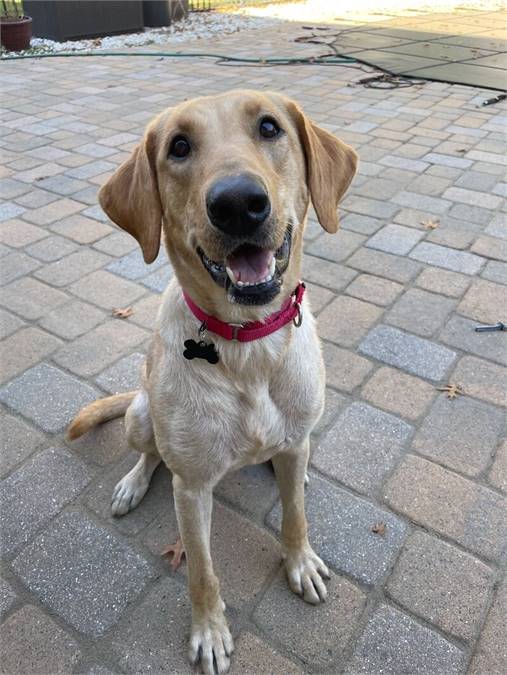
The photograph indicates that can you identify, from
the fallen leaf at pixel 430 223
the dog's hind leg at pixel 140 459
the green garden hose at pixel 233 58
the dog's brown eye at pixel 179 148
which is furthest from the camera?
the green garden hose at pixel 233 58

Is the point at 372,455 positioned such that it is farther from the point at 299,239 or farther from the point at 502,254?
the point at 502,254

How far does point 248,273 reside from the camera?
1.82m

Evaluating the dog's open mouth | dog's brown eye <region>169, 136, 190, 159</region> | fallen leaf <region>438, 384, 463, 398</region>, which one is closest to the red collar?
the dog's open mouth

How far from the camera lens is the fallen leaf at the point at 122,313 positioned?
12.3 ft

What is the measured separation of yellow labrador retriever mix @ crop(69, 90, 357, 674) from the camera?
6.10ft

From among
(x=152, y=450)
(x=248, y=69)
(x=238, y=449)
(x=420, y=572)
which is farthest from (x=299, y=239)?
(x=248, y=69)

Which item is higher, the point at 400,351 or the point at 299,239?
the point at 299,239

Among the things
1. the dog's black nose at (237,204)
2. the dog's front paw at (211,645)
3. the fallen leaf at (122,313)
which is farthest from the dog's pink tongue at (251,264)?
the fallen leaf at (122,313)

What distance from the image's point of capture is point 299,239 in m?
2.06

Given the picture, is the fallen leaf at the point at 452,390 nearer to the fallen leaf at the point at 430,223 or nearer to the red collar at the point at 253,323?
the red collar at the point at 253,323

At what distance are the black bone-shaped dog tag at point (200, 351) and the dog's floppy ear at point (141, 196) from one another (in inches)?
17.1

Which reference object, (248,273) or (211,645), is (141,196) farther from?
(211,645)

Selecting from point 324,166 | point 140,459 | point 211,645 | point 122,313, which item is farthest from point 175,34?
point 211,645

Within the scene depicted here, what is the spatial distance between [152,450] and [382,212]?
11.4ft
